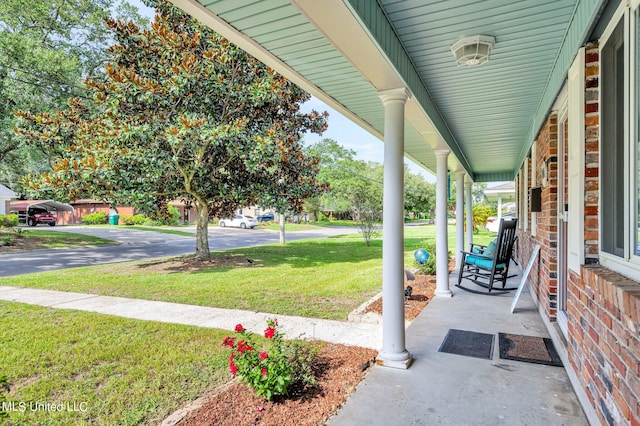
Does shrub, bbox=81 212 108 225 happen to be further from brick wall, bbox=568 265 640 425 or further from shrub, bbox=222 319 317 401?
brick wall, bbox=568 265 640 425

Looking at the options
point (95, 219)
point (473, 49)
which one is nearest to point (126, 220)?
point (95, 219)

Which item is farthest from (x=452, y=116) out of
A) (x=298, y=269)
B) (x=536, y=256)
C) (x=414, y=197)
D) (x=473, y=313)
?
(x=414, y=197)

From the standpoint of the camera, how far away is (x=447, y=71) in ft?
10.6

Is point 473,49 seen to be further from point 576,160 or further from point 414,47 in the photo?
point 576,160

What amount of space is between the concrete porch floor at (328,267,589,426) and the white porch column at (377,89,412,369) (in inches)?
11.4

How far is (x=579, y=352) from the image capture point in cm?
226

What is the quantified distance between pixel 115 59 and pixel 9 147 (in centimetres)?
712

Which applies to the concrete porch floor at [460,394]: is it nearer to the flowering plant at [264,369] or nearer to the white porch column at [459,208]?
the flowering plant at [264,369]

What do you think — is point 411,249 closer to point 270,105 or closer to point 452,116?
point 270,105

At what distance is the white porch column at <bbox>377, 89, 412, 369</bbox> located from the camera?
2936mm

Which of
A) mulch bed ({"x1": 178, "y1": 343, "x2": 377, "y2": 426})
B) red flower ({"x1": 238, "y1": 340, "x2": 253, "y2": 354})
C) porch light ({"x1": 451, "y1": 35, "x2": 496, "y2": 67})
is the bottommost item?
mulch bed ({"x1": 178, "y1": 343, "x2": 377, "y2": 426})

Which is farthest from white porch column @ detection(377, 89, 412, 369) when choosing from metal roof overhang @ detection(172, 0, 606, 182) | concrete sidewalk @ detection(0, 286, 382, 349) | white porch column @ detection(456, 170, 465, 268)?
white porch column @ detection(456, 170, 465, 268)

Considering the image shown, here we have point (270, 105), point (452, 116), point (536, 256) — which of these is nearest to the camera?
point (536, 256)

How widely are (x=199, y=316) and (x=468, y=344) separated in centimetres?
319
